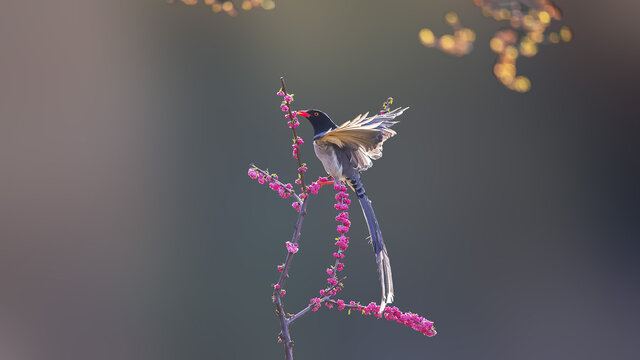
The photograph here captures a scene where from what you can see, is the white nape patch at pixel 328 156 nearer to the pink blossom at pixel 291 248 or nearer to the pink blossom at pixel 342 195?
the pink blossom at pixel 342 195

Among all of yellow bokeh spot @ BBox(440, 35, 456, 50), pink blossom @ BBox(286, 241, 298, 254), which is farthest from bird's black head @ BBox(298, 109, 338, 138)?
yellow bokeh spot @ BBox(440, 35, 456, 50)

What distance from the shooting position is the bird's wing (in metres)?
0.99

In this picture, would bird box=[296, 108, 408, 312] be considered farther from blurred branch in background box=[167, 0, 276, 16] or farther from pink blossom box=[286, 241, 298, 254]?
blurred branch in background box=[167, 0, 276, 16]

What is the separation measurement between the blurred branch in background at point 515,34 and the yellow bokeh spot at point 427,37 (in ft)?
0.28

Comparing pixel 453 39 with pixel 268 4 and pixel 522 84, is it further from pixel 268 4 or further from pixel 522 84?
pixel 268 4

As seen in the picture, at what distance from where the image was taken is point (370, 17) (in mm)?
1930

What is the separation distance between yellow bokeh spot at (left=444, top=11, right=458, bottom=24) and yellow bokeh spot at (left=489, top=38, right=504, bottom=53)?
170 mm

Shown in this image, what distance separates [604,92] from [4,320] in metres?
2.37

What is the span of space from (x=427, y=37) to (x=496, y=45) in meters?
0.28

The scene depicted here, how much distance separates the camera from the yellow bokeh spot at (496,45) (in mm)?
1983

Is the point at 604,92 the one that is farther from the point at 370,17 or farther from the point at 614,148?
the point at 370,17

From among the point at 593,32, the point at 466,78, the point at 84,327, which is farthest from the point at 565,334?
the point at 84,327

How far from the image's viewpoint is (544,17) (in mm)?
2010

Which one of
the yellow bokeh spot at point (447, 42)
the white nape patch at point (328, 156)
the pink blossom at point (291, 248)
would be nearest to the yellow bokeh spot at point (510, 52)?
the yellow bokeh spot at point (447, 42)
